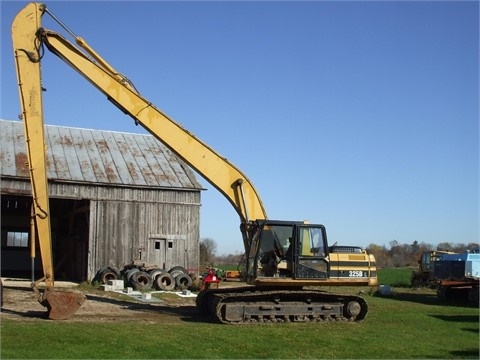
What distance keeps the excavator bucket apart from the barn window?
87.5 ft

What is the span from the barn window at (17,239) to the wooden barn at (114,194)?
25.4 feet

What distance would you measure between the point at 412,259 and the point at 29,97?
204 ft

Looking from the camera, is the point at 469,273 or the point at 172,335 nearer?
the point at 172,335

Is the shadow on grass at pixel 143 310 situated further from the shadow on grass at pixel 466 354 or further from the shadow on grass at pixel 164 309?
the shadow on grass at pixel 466 354

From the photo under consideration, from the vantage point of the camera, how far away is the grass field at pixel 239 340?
38.5 ft

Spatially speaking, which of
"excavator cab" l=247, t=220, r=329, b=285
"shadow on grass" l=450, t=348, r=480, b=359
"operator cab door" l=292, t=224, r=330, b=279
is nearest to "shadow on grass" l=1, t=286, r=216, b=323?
"excavator cab" l=247, t=220, r=329, b=285

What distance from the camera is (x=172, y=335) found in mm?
13789

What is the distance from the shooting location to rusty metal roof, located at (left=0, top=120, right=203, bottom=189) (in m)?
30.2

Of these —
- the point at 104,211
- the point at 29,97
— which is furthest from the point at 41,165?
the point at 104,211

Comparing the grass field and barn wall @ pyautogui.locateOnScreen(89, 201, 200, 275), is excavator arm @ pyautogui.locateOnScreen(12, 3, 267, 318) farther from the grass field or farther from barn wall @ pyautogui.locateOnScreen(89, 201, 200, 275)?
barn wall @ pyautogui.locateOnScreen(89, 201, 200, 275)

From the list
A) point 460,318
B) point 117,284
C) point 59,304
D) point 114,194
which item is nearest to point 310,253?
point 460,318

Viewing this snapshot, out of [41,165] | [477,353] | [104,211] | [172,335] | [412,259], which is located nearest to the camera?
[477,353]

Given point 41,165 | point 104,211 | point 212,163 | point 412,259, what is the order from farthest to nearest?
point 412,259 → point 104,211 → point 212,163 → point 41,165

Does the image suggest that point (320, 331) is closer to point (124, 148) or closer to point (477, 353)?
point (477, 353)
